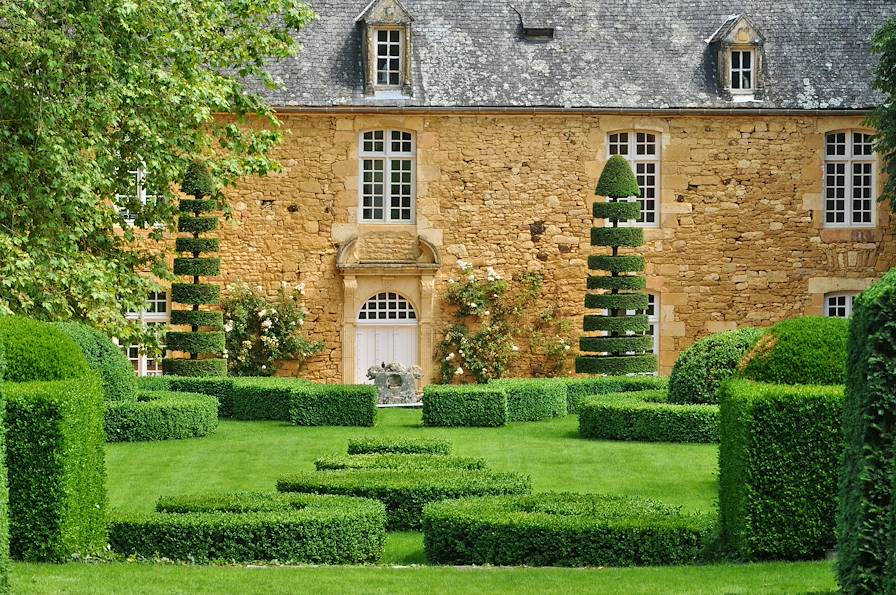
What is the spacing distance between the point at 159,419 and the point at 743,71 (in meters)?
13.6

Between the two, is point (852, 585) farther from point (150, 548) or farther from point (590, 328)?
point (590, 328)

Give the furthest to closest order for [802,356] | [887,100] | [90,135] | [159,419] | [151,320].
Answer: [151,320] < [887,100] < [90,135] < [159,419] < [802,356]

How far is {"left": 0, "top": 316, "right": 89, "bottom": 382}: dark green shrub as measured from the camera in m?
10.7

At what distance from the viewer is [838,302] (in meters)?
27.8

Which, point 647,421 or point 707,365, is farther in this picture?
point 707,365

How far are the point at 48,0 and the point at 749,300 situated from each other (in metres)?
13.4

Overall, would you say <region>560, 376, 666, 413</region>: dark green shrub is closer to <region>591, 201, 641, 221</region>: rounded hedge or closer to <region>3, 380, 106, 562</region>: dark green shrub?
<region>591, 201, 641, 221</region>: rounded hedge

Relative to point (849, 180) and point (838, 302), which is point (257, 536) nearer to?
point (838, 302)

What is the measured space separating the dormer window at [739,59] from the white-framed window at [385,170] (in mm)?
5567

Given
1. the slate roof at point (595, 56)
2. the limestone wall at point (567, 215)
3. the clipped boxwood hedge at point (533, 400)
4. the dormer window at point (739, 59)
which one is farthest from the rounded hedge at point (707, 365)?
the dormer window at point (739, 59)

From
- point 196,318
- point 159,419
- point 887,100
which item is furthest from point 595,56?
point 159,419

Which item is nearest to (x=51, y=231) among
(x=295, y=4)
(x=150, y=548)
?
(x=295, y=4)

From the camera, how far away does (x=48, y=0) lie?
777 inches

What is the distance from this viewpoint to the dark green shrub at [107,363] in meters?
17.3
